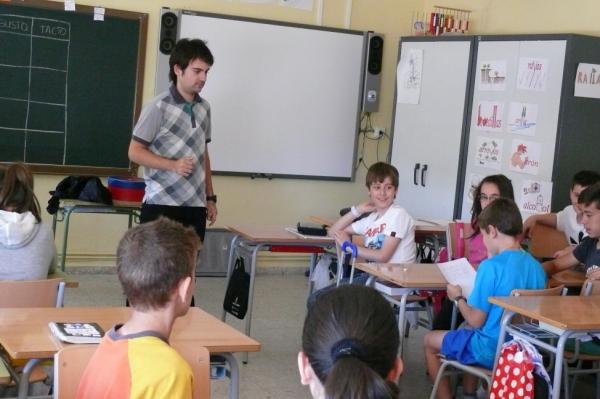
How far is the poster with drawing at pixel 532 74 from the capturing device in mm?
5883

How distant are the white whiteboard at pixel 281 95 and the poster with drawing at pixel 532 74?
6.21 ft

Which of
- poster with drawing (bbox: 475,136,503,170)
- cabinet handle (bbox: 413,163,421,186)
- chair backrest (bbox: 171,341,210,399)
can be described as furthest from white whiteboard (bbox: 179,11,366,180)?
chair backrest (bbox: 171,341,210,399)

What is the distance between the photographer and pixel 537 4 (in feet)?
21.6

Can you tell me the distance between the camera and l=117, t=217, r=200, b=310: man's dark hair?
2201mm

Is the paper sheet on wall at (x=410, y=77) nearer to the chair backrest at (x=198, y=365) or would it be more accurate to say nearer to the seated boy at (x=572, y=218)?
the seated boy at (x=572, y=218)

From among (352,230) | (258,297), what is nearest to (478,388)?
(352,230)

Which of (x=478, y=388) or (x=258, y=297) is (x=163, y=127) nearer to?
(x=478, y=388)

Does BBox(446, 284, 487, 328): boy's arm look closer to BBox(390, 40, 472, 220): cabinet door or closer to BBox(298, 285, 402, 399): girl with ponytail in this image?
BBox(298, 285, 402, 399): girl with ponytail

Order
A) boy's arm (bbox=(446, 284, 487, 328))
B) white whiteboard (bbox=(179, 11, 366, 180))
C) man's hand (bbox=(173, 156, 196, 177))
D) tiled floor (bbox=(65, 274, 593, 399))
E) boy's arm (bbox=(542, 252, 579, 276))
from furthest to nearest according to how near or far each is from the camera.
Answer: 1. white whiteboard (bbox=(179, 11, 366, 180))
2. boy's arm (bbox=(542, 252, 579, 276))
3. tiled floor (bbox=(65, 274, 593, 399))
4. man's hand (bbox=(173, 156, 196, 177))
5. boy's arm (bbox=(446, 284, 487, 328))

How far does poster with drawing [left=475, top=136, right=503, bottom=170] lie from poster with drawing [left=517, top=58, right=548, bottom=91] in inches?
17.7

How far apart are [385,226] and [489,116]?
1.94 meters

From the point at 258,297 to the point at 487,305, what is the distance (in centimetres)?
316

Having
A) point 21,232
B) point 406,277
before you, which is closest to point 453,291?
point 406,277

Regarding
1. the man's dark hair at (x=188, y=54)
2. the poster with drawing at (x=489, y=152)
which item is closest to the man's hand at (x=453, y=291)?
the man's dark hair at (x=188, y=54)
